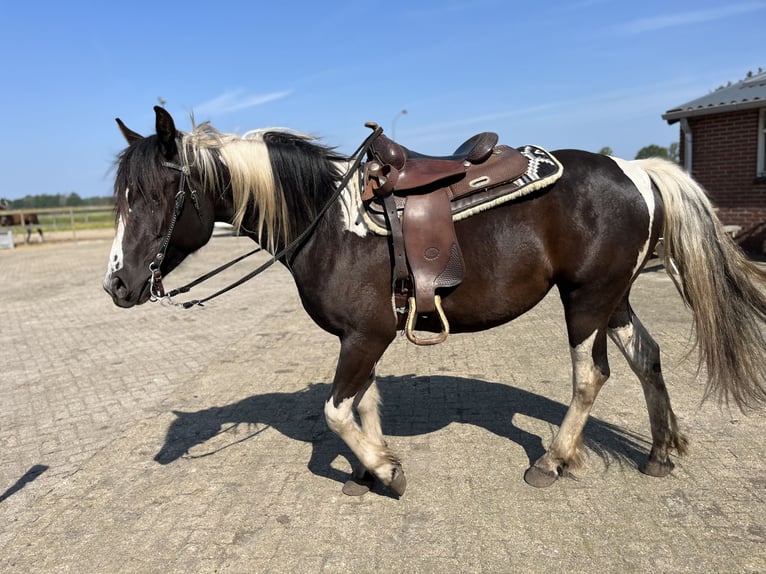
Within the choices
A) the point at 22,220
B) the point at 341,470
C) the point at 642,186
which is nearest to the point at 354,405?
the point at 341,470

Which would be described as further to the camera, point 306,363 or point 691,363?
point 306,363

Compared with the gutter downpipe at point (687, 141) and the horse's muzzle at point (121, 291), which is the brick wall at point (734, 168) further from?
the horse's muzzle at point (121, 291)

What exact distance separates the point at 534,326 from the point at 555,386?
7.73 feet

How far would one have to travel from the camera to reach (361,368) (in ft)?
9.98

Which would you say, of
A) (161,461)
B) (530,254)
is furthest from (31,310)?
(530,254)

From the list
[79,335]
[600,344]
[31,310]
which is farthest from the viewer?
[31,310]

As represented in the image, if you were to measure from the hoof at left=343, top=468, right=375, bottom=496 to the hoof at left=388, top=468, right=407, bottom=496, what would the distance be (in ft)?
0.84

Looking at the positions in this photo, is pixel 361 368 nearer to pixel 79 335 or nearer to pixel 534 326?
pixel 534 326

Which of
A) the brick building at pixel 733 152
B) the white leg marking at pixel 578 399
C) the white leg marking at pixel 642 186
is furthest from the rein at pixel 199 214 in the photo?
the brick building at pixel 733 152

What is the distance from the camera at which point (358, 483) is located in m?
3.43

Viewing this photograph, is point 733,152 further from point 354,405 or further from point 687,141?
point 354,405

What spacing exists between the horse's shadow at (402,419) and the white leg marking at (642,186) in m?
1.34

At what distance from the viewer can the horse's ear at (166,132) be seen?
2.74 meters

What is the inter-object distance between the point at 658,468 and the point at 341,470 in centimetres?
195
